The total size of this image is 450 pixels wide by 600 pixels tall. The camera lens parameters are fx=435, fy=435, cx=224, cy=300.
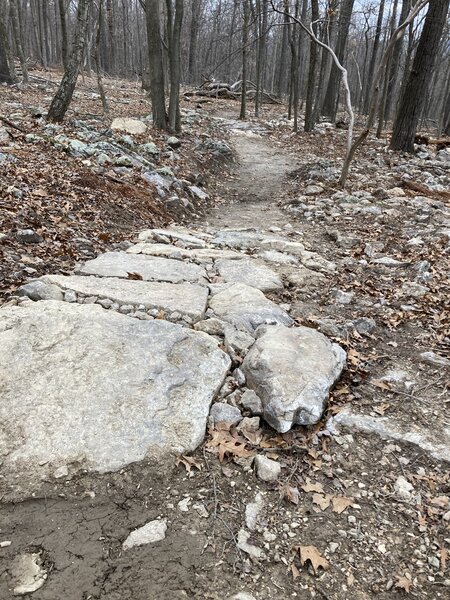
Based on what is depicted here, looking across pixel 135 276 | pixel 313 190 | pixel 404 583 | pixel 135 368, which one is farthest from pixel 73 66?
pixel 404 583

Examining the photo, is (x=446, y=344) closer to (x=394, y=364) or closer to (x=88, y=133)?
(x=394, y=364)

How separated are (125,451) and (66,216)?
12.1 ft

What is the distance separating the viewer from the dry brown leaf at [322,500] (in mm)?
2232

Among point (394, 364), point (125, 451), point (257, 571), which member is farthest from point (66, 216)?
point (257, 571)

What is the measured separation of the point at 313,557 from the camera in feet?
6.44

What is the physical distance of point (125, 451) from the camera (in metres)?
2.33

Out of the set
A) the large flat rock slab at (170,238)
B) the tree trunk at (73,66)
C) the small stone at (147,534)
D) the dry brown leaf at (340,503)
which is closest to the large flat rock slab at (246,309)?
the dry brown leaf at (340,503)

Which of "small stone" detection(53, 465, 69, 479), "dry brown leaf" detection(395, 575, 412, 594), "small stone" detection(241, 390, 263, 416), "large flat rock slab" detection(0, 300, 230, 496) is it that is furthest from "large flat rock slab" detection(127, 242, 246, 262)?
"dry brown leaf" detection(395, 575, 412, 594)

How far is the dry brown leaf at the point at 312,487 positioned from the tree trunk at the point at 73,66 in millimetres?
8905

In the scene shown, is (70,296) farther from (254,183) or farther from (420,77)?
(420,77)

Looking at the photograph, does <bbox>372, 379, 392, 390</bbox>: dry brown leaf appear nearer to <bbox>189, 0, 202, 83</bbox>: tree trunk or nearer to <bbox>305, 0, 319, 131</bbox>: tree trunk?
<bbox>305, 0, 319, 131</bbox>: tree trunk

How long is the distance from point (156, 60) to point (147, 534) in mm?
10998

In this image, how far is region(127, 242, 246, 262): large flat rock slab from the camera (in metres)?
4.90

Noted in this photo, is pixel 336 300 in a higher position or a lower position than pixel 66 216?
lower
